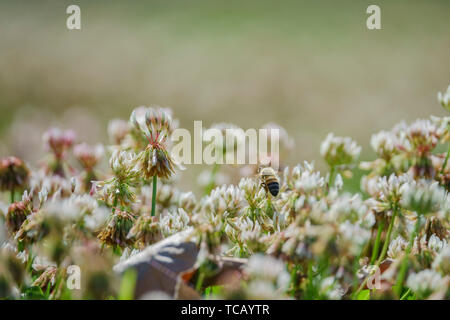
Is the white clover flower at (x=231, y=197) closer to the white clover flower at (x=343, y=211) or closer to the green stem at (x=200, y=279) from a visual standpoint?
the green stem at (x=200, y=279)

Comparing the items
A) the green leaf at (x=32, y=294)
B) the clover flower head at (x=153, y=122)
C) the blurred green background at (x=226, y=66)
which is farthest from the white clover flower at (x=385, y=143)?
the blurred green background at (x=226, y=66)

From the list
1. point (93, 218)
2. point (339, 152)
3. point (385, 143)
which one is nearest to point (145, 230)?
point (93, 218)

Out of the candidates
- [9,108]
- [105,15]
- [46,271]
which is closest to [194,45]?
[105,15]

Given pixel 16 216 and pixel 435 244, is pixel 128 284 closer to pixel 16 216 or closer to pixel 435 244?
pixel 16 216

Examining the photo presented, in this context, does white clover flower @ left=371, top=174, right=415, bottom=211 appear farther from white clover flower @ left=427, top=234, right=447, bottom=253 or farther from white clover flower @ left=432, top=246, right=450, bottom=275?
white clover flower @ left=432, top=246, right=450, bottom=275

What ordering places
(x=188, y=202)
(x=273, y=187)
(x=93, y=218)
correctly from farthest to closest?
(x=188, y=202)
(x=273, y=187)
(x=93, y=218)

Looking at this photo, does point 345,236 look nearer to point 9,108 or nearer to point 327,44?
point 9,108

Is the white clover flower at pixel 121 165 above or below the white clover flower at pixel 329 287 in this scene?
above
